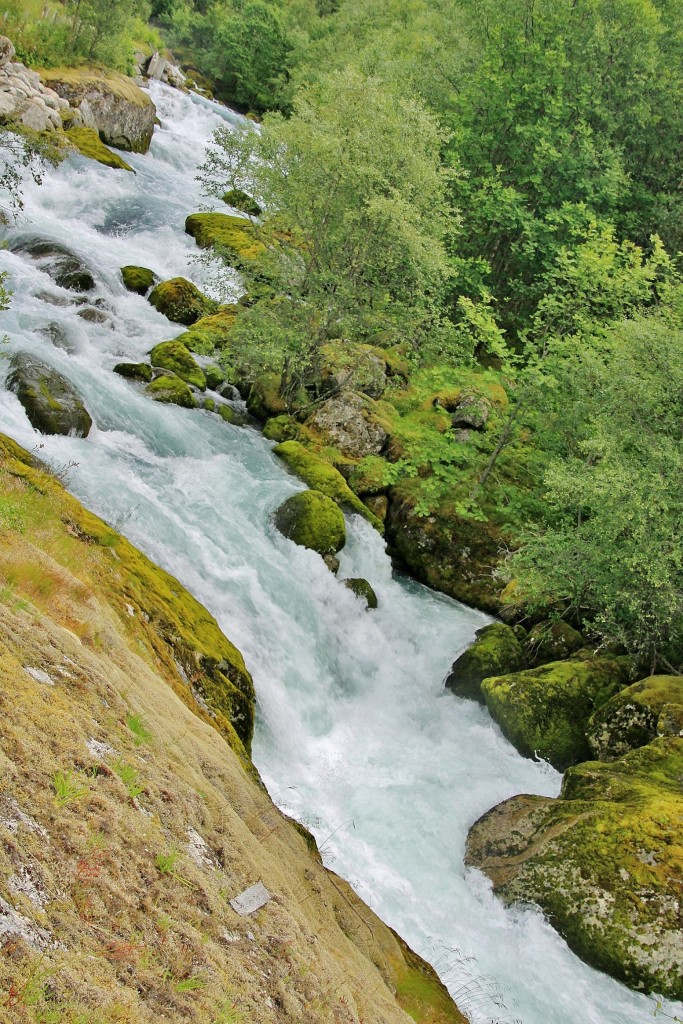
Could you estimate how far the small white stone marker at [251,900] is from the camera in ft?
12.4

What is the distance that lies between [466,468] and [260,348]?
6.55 m

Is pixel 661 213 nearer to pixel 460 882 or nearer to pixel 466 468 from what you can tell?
pixel 466 468

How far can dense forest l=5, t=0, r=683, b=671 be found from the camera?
12.9m

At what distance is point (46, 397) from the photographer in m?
12.3

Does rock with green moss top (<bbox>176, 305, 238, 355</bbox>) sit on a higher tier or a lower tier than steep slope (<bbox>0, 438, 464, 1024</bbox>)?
lower

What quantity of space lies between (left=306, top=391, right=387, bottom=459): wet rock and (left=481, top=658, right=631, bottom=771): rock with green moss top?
862cm

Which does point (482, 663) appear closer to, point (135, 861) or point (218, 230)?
point (135, 861)

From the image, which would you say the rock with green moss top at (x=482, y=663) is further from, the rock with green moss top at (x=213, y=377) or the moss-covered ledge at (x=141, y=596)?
the rock with green moss top at (x=213, y=377)

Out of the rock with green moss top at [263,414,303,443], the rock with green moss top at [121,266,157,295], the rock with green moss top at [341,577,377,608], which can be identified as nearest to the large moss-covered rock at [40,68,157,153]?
the rock with green moss top at [121,266,157,295]

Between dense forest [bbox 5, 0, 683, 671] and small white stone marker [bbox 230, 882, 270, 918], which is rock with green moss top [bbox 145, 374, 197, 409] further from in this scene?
small white stone marker [bbox 230, 882, 270, 918]

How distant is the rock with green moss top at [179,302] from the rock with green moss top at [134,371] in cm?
A: 448

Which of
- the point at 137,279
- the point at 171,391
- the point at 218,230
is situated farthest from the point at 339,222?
the point at 218,230

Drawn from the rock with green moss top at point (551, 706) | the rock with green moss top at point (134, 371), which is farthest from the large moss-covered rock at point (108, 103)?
the rock with green moss top at point (551, 706)

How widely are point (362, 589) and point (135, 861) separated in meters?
11.3
